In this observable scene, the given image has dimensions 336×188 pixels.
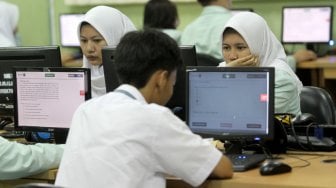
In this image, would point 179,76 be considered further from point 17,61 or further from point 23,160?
point 17,61

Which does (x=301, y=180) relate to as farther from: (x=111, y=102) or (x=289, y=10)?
(x=289, y=10)

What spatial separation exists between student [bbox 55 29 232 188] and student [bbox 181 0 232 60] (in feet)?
8.54

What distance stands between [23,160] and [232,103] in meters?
0.86

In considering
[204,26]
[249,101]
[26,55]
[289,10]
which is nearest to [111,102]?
[249,101]

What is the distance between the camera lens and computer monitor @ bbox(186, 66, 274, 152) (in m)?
2.56

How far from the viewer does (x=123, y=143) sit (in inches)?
81.4

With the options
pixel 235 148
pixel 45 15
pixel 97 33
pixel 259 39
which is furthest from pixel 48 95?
pixel 45 15

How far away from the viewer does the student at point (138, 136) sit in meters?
2.07

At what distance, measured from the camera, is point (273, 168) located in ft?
7.63

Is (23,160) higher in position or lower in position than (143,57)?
lower

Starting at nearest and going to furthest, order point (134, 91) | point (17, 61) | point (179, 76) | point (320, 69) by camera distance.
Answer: point (134, 91)
point (179, 76)
point (17, 61)
point (320, 69)

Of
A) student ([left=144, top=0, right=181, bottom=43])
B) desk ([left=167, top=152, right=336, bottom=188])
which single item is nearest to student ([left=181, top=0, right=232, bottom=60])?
student ([left=144, top=0, right=181, bottom=43])

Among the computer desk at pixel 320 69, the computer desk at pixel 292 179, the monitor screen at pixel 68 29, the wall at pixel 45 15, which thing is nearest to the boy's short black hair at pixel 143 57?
the computer desk at pixel 292 179

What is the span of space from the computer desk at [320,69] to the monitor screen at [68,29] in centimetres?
250
